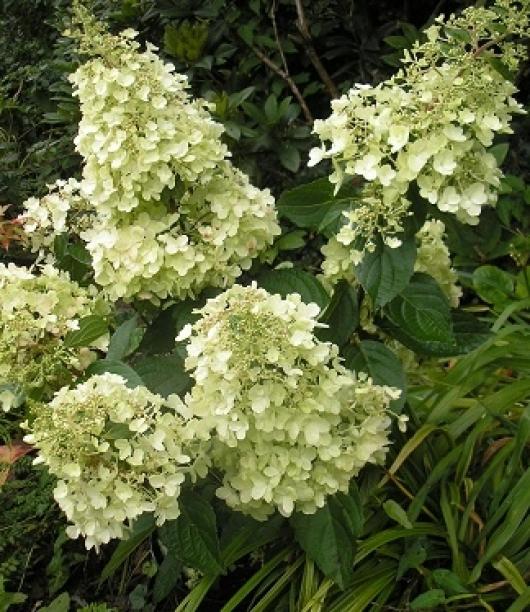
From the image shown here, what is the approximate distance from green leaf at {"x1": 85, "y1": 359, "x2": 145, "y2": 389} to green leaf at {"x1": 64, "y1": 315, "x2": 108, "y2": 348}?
46mm

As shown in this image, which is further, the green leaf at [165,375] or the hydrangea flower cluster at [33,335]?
the green leaf at [165,375]

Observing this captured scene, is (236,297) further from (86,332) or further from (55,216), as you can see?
(55,216)

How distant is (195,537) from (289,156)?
197 centimetres

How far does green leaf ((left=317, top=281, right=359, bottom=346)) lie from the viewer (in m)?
1.68

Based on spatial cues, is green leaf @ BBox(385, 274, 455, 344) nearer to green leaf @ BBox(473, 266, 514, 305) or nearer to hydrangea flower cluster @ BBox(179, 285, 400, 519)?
hydrangea flower cluster @ BBox(179, 285, 400, 519)

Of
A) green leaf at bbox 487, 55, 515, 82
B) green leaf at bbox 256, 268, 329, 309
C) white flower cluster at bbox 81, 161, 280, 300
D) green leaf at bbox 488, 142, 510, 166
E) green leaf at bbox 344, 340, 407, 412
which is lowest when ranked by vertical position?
green leaf at bbox 488, 142, 510, 166

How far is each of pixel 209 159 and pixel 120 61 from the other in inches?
9.2

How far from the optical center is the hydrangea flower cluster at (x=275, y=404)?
1.37 meters

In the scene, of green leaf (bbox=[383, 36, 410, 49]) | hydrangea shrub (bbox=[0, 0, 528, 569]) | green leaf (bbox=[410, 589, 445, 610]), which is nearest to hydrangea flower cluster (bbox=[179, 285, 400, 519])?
hydrangea shrub (bbox=[0, 0, 528, 569])

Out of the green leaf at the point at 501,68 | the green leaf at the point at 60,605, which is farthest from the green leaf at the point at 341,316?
the green leaf at the point at 60,605

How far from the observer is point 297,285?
67.8 inches

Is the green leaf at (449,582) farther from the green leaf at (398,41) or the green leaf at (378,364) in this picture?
the green leaf at (398,41)

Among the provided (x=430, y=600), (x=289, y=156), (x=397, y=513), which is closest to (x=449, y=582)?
(x=430, y=600)

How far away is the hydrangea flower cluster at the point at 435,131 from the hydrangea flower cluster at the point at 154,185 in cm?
24
